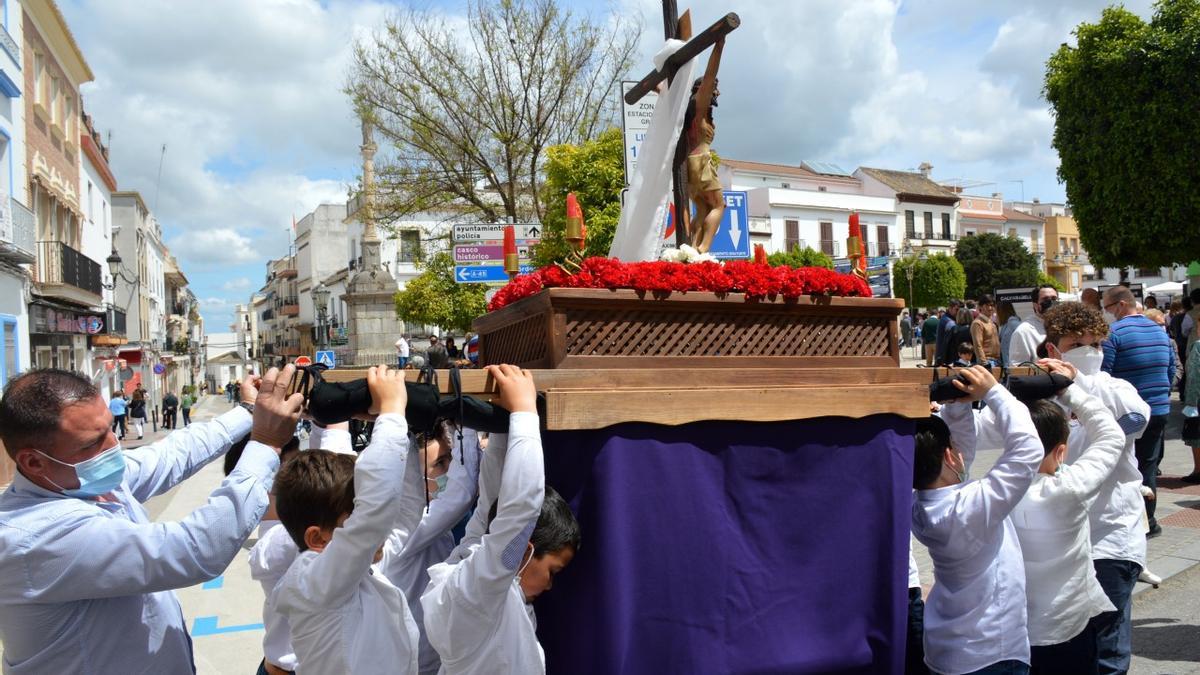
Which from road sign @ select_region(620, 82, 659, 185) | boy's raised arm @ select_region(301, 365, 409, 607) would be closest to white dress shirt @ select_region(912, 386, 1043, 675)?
boy's raised arm @ select_region(301, 365, 409, 607)

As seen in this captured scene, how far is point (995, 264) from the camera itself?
46.7 m

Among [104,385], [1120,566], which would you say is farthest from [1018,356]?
[104,385]

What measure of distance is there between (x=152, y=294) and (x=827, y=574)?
4915cm

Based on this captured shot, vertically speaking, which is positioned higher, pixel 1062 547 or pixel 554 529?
pixel 554 529

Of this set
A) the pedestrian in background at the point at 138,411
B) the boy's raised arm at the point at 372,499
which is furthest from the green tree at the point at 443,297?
the boy's raised arm at the point at 372,499

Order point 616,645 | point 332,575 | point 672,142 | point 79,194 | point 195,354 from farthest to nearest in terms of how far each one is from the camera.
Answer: point 195,354 < point 79,194 < point 672,142 < point 616,645 < point 332,575

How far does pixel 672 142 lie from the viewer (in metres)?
3.65

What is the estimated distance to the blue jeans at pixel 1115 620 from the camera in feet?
11.5

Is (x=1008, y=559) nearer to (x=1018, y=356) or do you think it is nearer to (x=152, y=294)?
(x=1018, y=356)

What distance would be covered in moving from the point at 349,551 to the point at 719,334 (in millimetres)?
1192

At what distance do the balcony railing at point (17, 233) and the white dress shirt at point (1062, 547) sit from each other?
16.6 m

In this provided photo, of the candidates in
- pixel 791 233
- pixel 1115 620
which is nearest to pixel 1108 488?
pixel 1115 620

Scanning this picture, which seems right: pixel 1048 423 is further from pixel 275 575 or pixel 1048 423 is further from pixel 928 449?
pixel 275 575

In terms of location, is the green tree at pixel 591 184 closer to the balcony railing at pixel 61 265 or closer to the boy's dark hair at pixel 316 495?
the balcony railing at pixel 61 265
